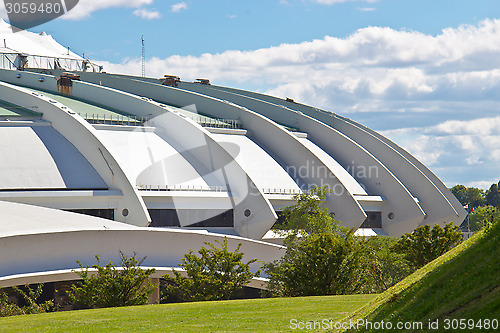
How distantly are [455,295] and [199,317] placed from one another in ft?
32.8

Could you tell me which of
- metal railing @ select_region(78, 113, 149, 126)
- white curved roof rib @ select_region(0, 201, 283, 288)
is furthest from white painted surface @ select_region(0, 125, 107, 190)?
white curved roof rib @ select_region(0, 201, 283, 288)

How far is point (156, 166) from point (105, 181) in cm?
421

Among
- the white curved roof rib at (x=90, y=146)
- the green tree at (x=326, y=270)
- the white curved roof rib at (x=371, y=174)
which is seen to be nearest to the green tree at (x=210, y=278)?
the green tree at (x=326, y=270)

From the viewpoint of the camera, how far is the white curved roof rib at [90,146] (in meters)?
33.4

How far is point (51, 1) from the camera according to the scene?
110 feet

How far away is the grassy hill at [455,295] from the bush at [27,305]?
1463cm

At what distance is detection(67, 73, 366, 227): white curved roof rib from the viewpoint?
41.8 m

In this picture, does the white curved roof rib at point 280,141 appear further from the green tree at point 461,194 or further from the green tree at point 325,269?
the green tree at point 461,194

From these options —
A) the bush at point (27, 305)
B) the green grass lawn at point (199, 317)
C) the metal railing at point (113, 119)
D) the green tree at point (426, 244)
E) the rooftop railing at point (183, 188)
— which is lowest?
the bush at point (27, 305)

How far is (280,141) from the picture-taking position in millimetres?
45688

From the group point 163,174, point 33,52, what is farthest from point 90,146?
point 33,52

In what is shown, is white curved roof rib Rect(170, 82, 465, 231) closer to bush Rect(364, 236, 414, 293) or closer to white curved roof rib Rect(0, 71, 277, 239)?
white curved roof rib Rect(0, 71, 277, 239)

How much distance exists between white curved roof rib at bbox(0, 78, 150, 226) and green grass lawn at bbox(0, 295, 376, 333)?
12.2 meters

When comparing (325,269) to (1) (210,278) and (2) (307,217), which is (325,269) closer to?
(1) (210,278)
